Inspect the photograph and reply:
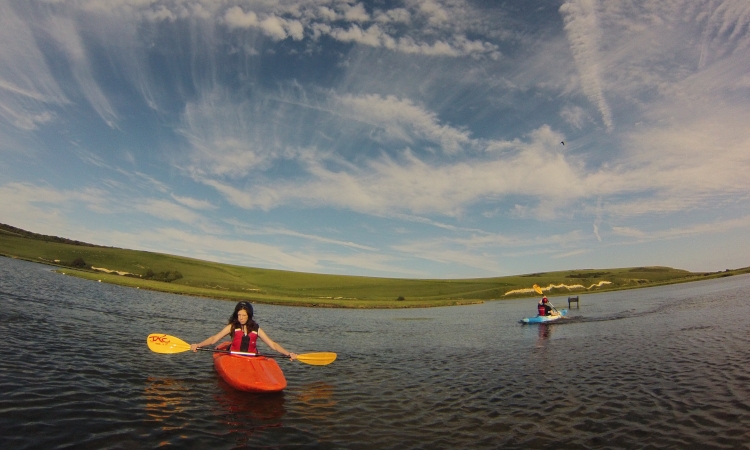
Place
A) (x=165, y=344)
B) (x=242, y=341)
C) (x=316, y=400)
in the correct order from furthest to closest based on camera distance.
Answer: (x=165, y=344)
(x=242, y=341)
(x=316, y=400)

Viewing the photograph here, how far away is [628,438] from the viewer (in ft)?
36.9

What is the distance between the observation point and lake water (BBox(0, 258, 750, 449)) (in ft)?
36.3

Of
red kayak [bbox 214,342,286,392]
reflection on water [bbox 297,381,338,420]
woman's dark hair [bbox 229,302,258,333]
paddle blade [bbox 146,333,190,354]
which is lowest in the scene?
reflection on water [bbox 297,381,338,420]

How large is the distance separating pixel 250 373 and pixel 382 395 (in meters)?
5.54

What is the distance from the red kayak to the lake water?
50 cm

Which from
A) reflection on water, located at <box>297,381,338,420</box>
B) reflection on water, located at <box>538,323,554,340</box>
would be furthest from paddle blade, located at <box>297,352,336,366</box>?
reflection on water, located at <box>538,323,554,340</box>

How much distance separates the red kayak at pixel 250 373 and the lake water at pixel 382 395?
19.6 inches

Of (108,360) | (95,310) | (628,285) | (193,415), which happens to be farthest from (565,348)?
(628,285)

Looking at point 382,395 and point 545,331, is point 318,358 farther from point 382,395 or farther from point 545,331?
point 545,331

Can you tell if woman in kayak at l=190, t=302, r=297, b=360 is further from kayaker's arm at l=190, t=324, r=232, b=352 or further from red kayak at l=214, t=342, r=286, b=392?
red kayak at l=214, t=342, r=286, b=392

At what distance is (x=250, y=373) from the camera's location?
1561cm

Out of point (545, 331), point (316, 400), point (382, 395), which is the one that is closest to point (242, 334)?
point (316, 400)

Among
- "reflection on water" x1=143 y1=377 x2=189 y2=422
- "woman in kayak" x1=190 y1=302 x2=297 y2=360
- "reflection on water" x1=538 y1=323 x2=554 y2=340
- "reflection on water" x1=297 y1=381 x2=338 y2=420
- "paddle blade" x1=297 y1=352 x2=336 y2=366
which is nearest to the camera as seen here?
"reflection on water" x1=143 y1=377 x2=189 y2=422

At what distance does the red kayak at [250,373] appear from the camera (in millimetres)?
14820
